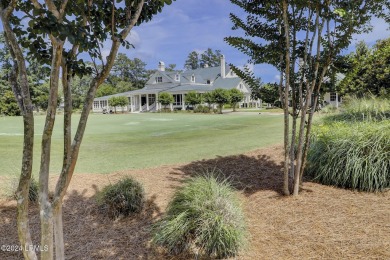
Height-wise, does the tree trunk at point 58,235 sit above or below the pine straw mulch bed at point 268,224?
above

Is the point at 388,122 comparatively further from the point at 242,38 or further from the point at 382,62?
the point at 382,62

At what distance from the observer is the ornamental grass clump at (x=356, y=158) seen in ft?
15.8

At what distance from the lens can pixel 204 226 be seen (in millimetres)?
3529

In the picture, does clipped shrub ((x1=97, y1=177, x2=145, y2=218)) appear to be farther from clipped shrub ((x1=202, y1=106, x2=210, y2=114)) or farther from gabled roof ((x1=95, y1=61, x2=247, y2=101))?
gabled roof ((x1=95, y1=61, x2=247, y2=101))

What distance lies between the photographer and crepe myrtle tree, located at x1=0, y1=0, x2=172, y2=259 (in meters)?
2.36

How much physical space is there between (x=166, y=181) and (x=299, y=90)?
3022mm

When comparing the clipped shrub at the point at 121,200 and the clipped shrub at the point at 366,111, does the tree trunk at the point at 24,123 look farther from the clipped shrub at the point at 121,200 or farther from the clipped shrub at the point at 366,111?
the clipped shrub at the point at 366,111

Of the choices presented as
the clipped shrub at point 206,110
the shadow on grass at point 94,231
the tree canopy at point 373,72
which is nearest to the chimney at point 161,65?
the clipped shrub at point 206,110

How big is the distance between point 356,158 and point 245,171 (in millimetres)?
2255

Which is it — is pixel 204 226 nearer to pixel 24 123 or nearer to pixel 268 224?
pixel 268 224

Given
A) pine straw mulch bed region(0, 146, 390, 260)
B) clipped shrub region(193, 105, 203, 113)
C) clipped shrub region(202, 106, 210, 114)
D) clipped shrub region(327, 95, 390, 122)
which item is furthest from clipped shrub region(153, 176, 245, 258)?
clipped shrub region(193, 105, 203, 113)

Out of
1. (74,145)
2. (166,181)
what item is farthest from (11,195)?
(74,145)

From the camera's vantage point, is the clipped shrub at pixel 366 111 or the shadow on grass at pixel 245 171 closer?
the shadow on grass at pixel 245 171

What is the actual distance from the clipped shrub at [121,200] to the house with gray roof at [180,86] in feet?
118
